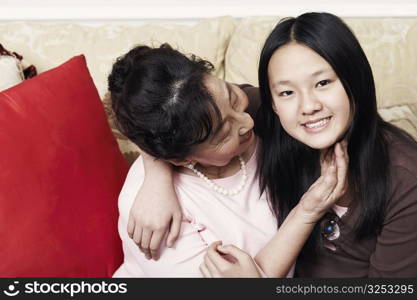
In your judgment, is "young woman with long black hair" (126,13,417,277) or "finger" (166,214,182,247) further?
"finger" (166,214,182,247)

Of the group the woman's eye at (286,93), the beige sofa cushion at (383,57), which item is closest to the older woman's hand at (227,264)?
the woman's eye at (286,93)

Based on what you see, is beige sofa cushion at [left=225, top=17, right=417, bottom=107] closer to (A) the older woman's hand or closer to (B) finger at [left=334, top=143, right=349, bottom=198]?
(B) finger at [left=334, top=143, right=349, bottom=198]

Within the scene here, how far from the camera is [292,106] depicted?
117 centimetres

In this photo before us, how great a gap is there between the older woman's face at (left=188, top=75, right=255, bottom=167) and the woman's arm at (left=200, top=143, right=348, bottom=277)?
196 mm

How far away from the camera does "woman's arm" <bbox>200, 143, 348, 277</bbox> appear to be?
1168 millimetres

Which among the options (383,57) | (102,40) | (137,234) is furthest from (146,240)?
(383,57)

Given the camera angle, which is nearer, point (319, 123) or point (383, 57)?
point (319, 123)

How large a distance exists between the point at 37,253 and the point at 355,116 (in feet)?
2.54

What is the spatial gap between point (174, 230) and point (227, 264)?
148 millimetres

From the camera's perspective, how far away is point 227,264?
118 cm

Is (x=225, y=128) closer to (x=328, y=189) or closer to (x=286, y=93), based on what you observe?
(x=286, y=93)

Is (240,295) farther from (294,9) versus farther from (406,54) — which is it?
(294,9)

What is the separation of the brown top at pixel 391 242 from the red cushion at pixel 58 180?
0.54 m

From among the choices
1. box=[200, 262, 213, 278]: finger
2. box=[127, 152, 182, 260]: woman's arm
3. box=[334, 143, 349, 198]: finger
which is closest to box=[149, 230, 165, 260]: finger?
box=[127, 152, 182, 260]: woman's arm
